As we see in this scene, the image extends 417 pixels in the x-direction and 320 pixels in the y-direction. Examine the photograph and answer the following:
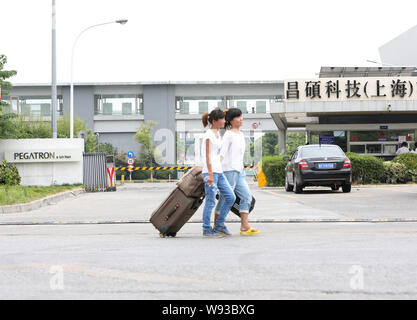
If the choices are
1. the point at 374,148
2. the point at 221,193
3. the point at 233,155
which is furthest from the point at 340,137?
the point at 221,193

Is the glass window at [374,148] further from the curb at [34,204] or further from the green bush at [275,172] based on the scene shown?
the curb at [34,204]

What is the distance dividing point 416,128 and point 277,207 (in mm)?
20199

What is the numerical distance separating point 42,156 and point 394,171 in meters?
14.6

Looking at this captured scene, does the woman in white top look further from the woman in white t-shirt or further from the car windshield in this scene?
the car windshield

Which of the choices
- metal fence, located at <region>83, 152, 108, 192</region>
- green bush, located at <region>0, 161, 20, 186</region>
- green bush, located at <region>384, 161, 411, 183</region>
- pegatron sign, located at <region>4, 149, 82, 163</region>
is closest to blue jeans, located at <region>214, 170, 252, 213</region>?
green bush, located at <region>0, 161, 20, 186</region>

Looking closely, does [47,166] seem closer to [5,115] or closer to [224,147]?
[5,115]

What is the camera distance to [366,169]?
25.6 metres

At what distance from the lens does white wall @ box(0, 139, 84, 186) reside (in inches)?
979

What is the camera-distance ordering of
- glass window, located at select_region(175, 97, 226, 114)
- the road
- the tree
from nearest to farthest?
the road → the tree → glass window, located at select_region(175, 97, 226, 114)

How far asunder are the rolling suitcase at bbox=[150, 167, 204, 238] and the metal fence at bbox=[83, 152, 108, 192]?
19.0m

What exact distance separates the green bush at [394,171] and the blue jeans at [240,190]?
1863 cm

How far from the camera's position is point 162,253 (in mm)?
6793
